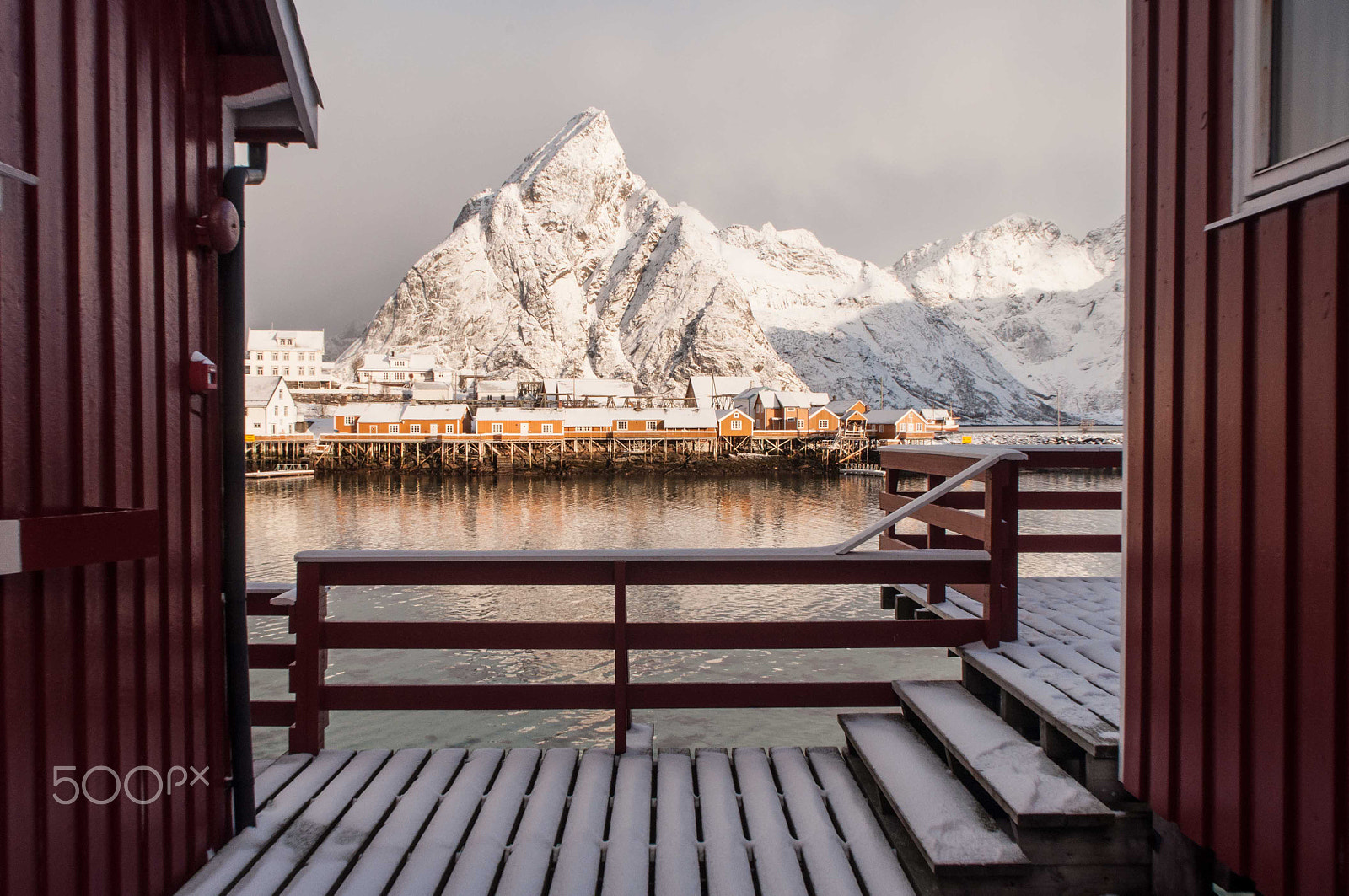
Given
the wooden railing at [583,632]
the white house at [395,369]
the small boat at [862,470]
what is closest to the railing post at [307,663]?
the wooden railing at [583,632]

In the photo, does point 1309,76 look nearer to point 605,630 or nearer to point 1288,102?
point 1288,102

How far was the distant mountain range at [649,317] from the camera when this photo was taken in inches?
4363

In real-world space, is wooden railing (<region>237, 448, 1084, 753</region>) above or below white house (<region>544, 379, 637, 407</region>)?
below

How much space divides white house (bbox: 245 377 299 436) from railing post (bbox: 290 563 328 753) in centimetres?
5990

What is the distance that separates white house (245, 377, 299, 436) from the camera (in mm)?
56312

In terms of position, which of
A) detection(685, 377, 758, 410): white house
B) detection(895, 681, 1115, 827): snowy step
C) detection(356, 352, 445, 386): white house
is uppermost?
detection(356, 352, 445, 386): white house

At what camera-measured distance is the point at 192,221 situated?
2430 mm

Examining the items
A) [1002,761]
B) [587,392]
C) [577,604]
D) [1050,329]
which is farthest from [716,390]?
[1050,329]

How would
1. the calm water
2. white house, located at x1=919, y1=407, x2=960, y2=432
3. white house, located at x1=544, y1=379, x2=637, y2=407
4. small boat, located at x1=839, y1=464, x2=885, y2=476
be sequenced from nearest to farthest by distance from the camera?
1. the calm water
2. small boat, located at x1=839, y1=464, x2=885, y2=476
3. white house, located at x1=919, y1=407, x2=960, y2=432
4. white house, located at x1=544, y1=379, x2=637, y2=407

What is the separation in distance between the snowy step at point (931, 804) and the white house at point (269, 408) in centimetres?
6140

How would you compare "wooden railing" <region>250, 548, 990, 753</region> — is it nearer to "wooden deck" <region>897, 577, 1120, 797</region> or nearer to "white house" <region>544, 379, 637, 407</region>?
"wooden deck" <region>897, 577, 1120, 797</region>

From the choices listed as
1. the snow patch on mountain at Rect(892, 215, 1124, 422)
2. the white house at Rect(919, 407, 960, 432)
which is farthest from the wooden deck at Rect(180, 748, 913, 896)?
the snow patch on mountain at Rect(892, 215, 1124, 422)

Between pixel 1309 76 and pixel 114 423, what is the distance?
335cm

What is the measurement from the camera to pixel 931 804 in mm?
2496
